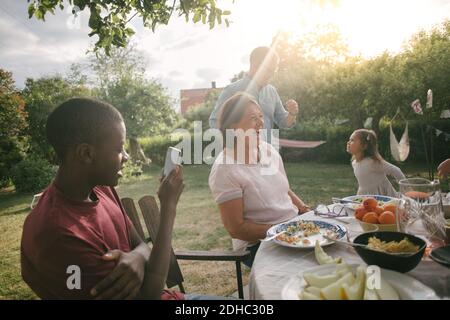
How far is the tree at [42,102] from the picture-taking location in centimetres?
1441

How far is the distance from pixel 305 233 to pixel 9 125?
47.8 feet

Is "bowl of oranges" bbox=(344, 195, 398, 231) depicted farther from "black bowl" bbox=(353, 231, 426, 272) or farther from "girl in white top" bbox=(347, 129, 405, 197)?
"girl in white top" bbox=(347, 129, 405, 197)

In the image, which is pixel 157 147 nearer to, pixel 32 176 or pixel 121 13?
pixel 32 176

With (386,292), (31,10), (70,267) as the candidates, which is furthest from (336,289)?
(31,10)

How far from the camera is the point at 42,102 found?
49.8 ft

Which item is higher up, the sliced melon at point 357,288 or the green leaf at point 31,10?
the green leaf at point 31,10

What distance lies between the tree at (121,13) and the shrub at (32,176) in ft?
33.9

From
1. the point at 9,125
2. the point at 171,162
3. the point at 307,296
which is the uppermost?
the point at 9,125

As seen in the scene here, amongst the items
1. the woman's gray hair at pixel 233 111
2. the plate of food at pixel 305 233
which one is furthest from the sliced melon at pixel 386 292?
the woman's gray hair at pixel 233 111

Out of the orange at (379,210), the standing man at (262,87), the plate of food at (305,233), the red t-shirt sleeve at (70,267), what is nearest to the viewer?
the red t-shirt sleeve at (70,267)

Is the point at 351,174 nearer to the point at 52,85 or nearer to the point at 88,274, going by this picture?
the point at 88,274

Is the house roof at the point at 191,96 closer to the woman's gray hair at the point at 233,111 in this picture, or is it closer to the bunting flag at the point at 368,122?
the bunting flag at the point at 368,122

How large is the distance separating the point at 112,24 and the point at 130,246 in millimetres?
2326
